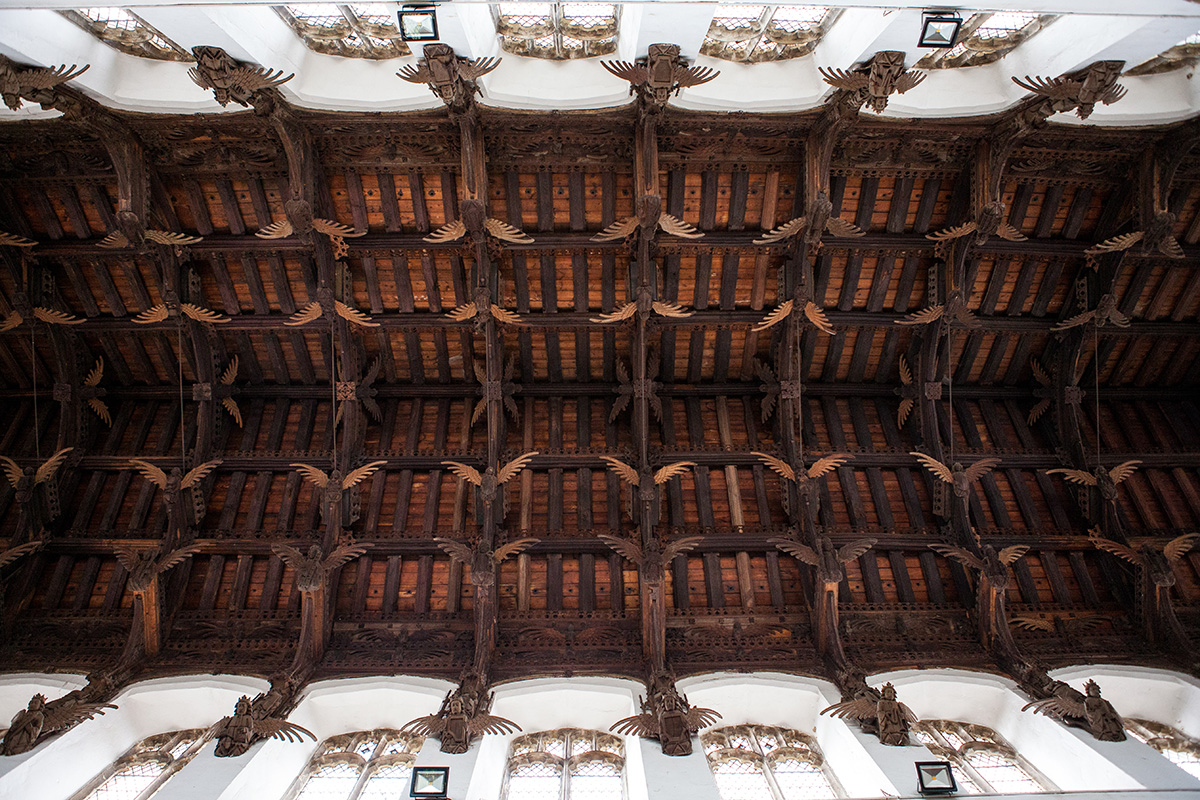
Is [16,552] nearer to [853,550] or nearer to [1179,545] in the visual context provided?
[853,550]

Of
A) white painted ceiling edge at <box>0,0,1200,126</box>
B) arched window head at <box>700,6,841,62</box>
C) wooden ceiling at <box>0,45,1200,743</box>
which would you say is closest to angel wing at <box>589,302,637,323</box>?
wooden ceiling at <box>0,45,1200,743</box>

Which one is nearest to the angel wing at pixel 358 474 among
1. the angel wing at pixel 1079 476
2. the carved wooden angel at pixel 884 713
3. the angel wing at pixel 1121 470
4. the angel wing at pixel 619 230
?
the angel wing at pixel 619 230

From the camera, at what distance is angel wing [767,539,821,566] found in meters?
12.0

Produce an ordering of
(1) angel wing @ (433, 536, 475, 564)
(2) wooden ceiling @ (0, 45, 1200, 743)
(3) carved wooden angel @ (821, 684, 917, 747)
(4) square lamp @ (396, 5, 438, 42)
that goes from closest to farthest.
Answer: (4) square lamp @ (396, 5, 438, 42), (3) carved wooden angel @ (821, 684, 917, 747), (2) wooden ceiling @ (0, 45, 1200, 743), (1) angel wing @ (433, 536, 475, 564)

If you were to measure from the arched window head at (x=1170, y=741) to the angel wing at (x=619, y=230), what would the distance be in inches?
474

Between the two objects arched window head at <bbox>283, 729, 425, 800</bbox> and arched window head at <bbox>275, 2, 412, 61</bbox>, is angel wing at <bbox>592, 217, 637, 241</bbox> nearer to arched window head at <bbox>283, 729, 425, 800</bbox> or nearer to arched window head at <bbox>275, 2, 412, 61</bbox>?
arched window head at <bbox>275, 2, 412, 61</bbox>

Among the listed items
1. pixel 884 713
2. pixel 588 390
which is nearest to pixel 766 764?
pixel 884 713

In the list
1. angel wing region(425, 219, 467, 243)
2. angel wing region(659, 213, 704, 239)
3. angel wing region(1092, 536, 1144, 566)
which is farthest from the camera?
angel wing region(1092, 536, 1144, 566)

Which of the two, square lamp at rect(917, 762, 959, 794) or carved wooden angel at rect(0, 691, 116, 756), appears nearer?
square lamp at rect(917, 762, 959, 794)

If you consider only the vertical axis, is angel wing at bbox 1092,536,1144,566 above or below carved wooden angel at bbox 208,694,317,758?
above

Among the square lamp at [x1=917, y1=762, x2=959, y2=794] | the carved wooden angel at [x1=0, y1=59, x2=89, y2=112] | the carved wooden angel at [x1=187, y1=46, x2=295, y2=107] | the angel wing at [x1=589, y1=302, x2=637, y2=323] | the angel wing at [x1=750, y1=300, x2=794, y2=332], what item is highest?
the carved wooden angel at [x1=187, y1=46, x2=295, y2=107]

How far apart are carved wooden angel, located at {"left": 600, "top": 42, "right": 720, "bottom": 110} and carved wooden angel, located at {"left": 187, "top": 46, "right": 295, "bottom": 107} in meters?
4.93

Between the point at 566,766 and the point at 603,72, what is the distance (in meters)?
11.9

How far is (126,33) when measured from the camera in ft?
35.2
